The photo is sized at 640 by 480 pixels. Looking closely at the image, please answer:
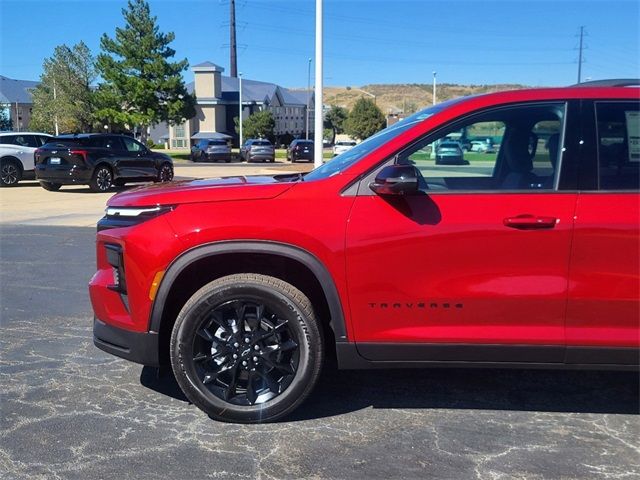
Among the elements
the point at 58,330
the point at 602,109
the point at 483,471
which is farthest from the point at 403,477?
the point at 58,330

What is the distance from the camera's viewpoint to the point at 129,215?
3.67 m

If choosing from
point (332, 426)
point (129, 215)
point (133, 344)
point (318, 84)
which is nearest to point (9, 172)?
point (318, 84)

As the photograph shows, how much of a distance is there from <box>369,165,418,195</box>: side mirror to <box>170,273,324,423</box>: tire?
762mm

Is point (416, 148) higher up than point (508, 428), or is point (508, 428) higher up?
point (416, 148)

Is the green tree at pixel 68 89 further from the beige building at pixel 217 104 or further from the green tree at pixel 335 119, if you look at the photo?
the green tree at pixel 335 119

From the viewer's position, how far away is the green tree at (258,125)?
235 ft

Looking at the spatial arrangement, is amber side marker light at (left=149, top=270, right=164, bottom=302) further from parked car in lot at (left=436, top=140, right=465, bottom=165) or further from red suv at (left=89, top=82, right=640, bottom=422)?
parked car in lot at (left=436, top=140, right=465, bottom=165)

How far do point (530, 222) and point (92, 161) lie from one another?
15969mm

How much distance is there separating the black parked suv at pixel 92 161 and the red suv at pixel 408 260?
14578 mm

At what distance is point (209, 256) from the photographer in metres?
3.46

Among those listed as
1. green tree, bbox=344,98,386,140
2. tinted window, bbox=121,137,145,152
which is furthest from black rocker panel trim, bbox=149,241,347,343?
A: green tree, bbox=344,98,386,140

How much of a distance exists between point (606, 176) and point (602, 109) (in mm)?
390

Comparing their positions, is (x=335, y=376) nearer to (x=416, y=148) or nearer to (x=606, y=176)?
(x=416, y=148)

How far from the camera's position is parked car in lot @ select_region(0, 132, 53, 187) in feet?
62.2
